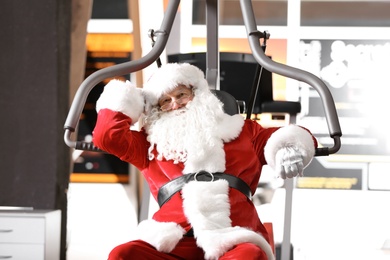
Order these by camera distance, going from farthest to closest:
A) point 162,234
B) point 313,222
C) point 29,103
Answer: point 313,222
point 29,103
point 162,234

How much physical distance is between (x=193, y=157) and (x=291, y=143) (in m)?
0.30

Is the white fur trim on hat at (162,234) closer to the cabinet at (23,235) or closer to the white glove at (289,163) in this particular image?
the white glove at (289,163)

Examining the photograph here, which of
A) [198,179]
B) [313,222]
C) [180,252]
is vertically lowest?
[313,222]

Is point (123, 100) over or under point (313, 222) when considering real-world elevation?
over

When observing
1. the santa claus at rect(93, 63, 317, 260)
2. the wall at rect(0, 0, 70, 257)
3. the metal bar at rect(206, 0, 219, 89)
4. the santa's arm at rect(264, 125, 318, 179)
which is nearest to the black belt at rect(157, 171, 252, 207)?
the santa claus at rect(93, 63, 317, 260)

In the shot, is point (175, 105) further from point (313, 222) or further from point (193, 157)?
point (313, 222)

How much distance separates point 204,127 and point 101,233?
2.87 m

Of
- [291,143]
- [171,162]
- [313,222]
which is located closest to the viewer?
[291,143]

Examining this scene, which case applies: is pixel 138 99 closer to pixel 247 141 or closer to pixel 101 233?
pixel 247 141

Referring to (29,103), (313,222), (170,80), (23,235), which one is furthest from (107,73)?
(313,222)

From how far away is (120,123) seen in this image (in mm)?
2014

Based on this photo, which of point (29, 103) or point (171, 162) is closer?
point (171, 162)

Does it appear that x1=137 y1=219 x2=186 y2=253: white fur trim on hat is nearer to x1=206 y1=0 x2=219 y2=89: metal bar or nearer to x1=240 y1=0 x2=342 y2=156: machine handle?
x1=240 y1=0 x2=342 y2=156: machine handle

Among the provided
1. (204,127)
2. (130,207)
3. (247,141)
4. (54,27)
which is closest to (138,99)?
(204,127)
